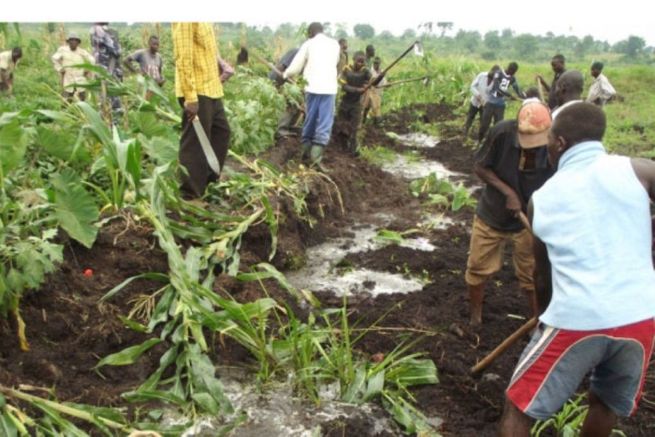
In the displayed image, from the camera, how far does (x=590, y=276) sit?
207cm

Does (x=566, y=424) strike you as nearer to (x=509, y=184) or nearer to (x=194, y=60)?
(x=509, y=184)

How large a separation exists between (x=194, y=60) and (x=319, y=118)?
248cm

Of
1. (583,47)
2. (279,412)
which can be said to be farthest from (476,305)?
(583,47)

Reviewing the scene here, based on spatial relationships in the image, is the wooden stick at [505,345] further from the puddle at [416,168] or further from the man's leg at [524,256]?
the puddle at [416,168]

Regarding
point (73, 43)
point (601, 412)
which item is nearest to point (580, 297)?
point (601, 412)

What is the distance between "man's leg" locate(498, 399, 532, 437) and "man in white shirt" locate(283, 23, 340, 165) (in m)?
4.58

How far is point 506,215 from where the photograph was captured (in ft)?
11.8

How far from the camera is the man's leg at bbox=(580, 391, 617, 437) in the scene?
239cm

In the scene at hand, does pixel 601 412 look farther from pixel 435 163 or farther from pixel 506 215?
pixel 435 163

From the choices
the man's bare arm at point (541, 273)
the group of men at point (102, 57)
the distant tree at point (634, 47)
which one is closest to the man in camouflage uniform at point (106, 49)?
the group of men at point (102, 57)

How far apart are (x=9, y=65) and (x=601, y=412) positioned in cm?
1010

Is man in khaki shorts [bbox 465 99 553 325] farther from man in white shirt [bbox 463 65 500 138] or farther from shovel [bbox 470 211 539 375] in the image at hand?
man in white shirt [bbox 463 65 500 138]

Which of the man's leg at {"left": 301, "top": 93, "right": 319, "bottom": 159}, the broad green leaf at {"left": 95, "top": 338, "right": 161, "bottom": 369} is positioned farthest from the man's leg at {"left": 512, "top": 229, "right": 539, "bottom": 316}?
the man's leg at {"left": 301, "top": 93, "right": 319, "bottom": 159}

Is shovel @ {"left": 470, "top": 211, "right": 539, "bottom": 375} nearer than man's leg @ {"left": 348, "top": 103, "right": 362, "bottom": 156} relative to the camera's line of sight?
Yes
